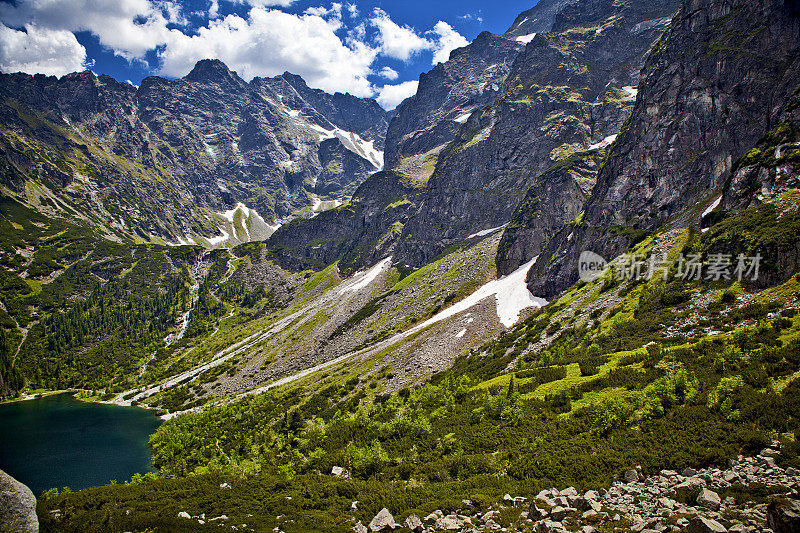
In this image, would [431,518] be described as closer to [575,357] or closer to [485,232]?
[575,357]

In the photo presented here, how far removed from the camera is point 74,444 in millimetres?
87125

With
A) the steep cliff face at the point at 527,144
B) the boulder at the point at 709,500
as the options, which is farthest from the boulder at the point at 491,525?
the steep cliff face at the point at 527,144

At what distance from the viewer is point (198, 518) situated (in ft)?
62.7

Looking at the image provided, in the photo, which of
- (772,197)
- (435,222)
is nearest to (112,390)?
(435,222)

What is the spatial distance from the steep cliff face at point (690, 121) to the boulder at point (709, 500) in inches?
2940

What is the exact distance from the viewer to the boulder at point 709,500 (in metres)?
13.2

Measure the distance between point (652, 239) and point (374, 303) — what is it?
98.6m

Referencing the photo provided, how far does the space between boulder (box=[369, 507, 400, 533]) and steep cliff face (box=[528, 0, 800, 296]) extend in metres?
78.4

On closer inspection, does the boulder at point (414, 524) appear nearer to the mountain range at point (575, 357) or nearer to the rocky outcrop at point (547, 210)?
the mountain range at point (575, 357)

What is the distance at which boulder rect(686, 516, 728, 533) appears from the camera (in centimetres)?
1130

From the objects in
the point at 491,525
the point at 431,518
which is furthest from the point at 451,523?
the point at 491,525

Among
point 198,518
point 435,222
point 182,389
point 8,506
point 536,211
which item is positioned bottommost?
point 182,389

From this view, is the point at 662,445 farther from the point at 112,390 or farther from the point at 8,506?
the point at 112,390

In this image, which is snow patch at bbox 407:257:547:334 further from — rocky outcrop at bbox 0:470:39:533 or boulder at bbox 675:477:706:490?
rocky outcrop at bbox 0:470:39:533
